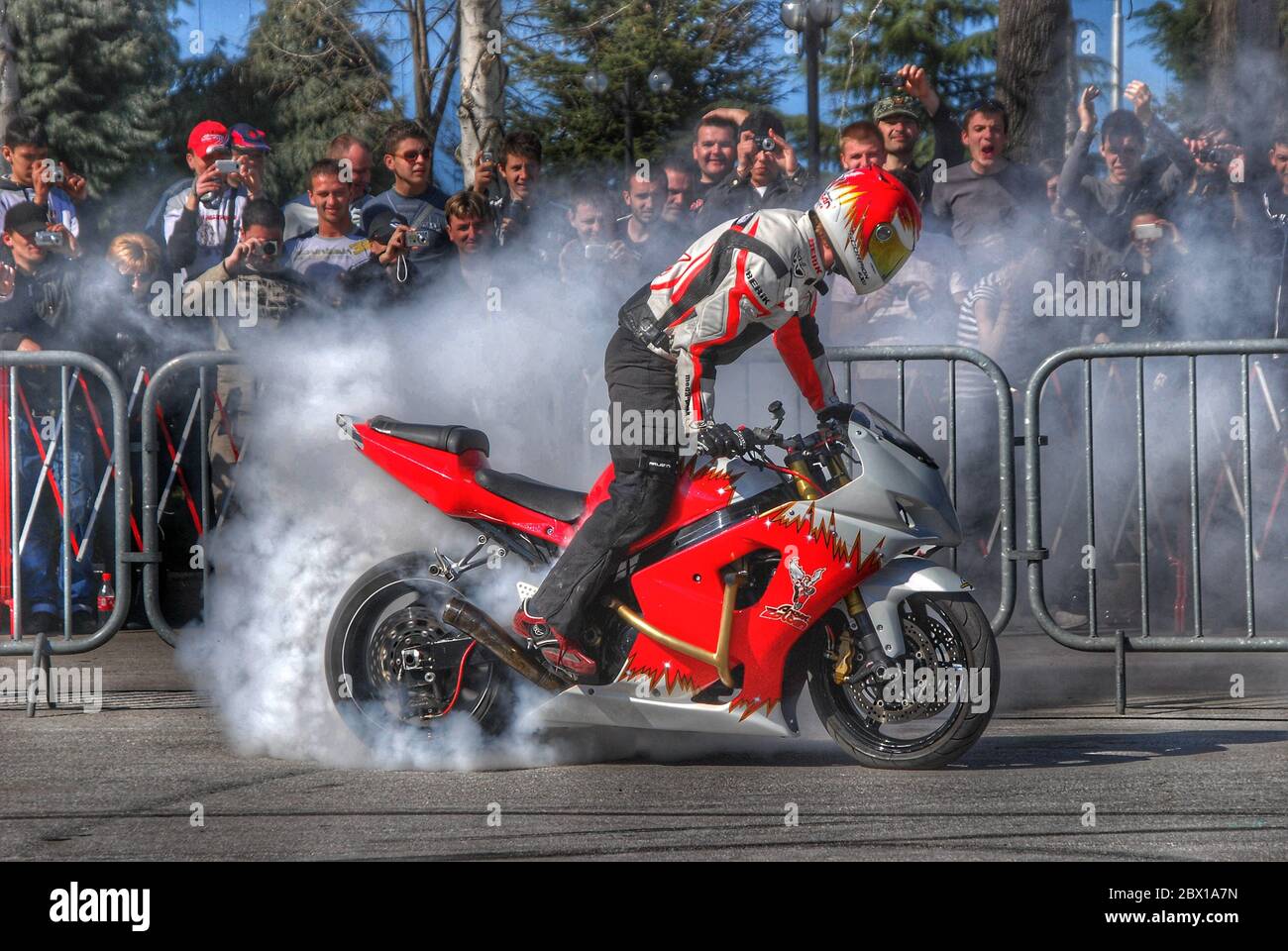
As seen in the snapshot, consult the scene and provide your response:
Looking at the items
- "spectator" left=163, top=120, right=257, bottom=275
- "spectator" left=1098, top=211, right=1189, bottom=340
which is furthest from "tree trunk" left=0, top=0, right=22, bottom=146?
"spectator" left=1098, top=211, right=1189, bottom=340

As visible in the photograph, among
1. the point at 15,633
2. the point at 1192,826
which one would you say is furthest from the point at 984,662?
the point at 15,633

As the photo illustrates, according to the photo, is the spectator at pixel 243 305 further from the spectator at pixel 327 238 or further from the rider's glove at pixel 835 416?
the rider's glove at pixel 835 416

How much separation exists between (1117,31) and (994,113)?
8.29 metres

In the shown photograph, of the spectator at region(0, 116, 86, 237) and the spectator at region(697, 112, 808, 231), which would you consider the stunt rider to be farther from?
the spectator at region(0, 116, 86, 237)

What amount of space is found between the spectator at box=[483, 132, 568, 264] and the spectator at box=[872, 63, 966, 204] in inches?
72.6

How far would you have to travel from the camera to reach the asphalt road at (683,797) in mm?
4797

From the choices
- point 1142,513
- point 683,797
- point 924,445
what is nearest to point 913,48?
point 924,445

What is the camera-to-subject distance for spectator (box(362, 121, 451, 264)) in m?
9.22

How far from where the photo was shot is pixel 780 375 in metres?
8.04

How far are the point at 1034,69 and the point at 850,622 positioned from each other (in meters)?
7.03

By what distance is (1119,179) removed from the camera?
A: 31.4ft

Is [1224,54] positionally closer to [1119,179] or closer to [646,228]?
[1119,179]

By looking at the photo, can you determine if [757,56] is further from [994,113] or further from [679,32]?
[994,113]

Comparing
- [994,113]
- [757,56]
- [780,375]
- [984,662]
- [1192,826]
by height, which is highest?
[757,56]
